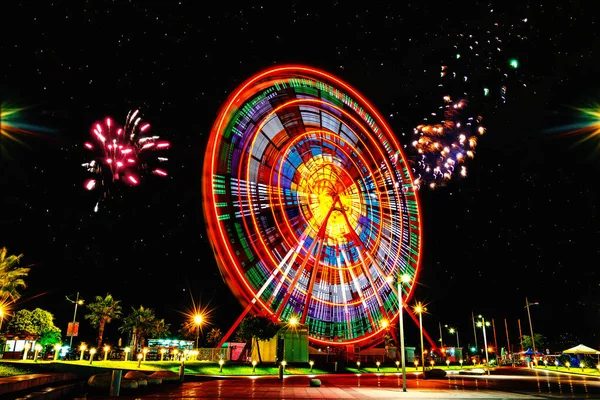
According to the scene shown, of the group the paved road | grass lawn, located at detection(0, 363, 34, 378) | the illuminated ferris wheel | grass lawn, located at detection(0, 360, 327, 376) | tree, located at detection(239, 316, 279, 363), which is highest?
the illuminated ferris wheel

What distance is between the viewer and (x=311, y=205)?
30.3 m

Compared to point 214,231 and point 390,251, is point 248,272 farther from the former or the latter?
point 390,251

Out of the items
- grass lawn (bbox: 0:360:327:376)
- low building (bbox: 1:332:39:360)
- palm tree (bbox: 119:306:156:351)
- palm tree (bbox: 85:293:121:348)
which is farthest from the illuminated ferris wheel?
palm tree (bbox: 85:293:121:348)

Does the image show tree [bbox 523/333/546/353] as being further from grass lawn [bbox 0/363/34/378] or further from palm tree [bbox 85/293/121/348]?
grass lawn [bbox 0/363/34/378]

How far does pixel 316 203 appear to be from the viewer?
30.7 metres

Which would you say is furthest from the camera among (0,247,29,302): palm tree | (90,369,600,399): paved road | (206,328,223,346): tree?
(206,328,223,346): tree

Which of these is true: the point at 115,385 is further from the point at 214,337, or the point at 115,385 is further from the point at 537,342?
the point at 537,342

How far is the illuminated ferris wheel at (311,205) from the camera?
77.1 feet

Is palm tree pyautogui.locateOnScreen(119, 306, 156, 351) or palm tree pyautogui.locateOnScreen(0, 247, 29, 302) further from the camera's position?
palm tree pyautogui.locateOnScreen(119, 306, 156, 351)

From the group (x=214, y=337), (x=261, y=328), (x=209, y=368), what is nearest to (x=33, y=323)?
(x=209, y=368)

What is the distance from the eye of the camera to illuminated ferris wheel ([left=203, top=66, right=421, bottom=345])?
23500mm

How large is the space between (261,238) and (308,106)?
9492 mm

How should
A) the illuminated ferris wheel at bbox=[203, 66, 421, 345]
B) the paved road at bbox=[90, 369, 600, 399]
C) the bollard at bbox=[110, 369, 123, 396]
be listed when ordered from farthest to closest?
the illuminated ferris wheel at bbox=[203, 66, 421, 345], the paved road at bbox=[90, 369, 600, 399], the bollard at bbox=[110, 369, 123, 396]

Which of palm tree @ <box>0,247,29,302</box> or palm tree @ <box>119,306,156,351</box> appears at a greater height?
palm tree @ <box>0,247,29,302</box>
